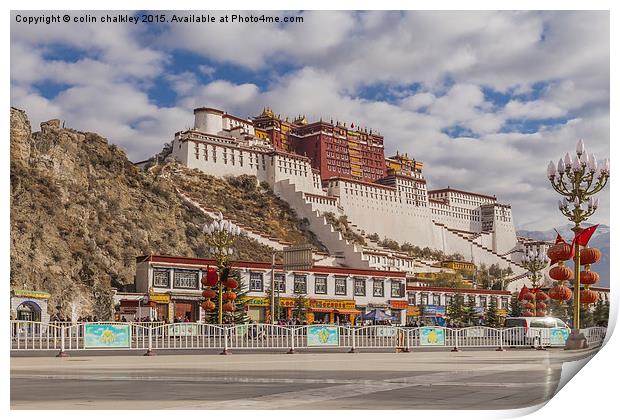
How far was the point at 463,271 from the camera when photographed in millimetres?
54688

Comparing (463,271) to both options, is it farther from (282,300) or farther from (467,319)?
(282,300)

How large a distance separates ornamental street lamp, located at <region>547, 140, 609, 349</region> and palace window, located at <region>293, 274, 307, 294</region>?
86.5ft

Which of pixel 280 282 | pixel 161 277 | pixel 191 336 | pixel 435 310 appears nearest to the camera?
pixel 191 336

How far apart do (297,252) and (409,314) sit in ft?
48.9

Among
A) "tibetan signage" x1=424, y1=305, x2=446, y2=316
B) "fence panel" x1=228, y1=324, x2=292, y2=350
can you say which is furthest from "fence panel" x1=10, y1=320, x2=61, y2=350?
"tibetan signage" x1=424, y1=305, x2=446, y2=316

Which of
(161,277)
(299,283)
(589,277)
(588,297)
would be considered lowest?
(299,283)

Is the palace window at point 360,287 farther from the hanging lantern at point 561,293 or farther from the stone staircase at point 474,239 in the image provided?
the hanging lantern at point 561,293

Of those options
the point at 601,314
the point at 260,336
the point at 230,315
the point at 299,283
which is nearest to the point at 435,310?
the point at 299,283

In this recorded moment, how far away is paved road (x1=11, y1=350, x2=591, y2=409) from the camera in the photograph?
654 cm

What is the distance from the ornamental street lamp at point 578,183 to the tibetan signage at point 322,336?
8380mm

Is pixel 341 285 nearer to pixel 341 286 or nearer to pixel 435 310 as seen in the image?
pixel 341 286

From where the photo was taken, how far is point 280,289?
34.5 metres

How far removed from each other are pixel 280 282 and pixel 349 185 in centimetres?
2832

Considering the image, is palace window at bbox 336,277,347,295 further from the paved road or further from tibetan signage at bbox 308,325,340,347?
the paved road
